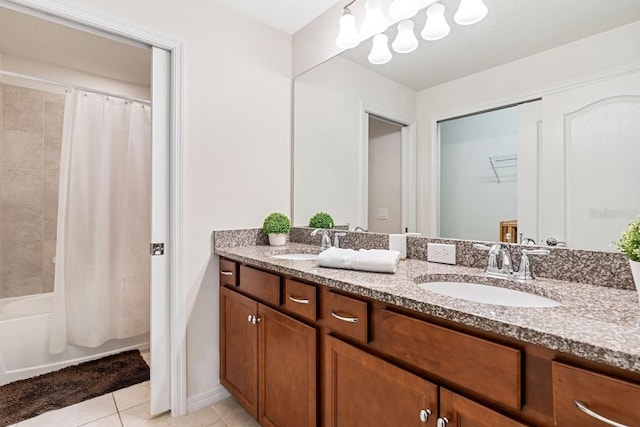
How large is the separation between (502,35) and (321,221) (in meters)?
1.34

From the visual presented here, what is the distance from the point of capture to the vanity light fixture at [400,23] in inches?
53.8

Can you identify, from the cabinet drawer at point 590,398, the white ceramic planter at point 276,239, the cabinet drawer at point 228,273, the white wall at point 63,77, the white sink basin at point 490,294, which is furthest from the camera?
the white wall at point 63,77

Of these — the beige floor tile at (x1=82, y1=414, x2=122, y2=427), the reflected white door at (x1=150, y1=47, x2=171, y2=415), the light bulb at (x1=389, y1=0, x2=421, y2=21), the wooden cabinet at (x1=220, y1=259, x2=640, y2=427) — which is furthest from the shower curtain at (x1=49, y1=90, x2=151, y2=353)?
the light bulb at (x1=389, y1=0, x2=421, y2=21)

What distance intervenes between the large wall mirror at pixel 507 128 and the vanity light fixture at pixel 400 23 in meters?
0.04

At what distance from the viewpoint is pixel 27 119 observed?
8.50 feet

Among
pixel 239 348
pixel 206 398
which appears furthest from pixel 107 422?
pixel 239 348

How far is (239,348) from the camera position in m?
1.64

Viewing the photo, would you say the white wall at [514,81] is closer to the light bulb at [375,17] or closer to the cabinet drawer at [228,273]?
the light bulb at [375,17]

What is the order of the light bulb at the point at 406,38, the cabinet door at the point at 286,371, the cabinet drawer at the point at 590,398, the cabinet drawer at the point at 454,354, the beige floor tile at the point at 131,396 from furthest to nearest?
the beige floor tile at the point at 131,396, the light bulb at the point at 406,38, the cabinet door at the point at 286,371, the cabinet drawer at the point at 454,354, the cabinet drawer at the point at 590,398

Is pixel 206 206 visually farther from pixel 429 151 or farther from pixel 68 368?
pixel 68 368

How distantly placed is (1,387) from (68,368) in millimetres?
326

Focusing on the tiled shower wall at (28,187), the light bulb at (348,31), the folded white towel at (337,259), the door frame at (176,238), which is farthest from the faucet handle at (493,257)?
the tiled shower wall at (28,187)

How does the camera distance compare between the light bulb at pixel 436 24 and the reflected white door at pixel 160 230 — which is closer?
the light bulb at pixel 436 24

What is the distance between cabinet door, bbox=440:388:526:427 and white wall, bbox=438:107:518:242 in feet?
2.35
